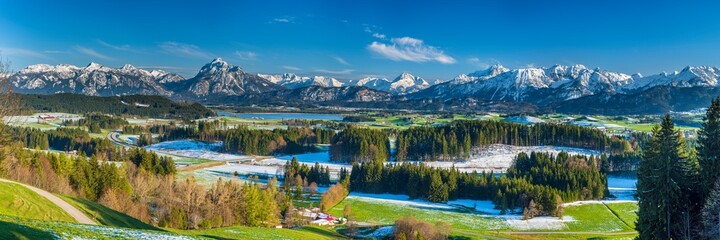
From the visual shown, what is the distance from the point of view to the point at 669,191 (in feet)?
140

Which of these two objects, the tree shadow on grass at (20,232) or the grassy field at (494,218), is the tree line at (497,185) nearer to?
the grassy field at (494,218)

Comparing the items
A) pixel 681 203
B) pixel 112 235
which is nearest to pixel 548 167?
pixel 681 203

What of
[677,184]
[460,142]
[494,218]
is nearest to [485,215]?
[494,218]

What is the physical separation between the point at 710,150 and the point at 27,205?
57258 millimetres

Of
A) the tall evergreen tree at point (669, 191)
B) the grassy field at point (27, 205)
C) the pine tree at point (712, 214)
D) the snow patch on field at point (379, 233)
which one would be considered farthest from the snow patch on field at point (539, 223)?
the grassy field at point (27, 205)

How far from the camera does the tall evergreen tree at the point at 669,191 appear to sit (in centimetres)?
4288

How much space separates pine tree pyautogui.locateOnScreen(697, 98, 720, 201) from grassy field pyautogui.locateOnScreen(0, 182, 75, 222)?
177ft

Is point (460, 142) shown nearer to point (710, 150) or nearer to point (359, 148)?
point (359, 148)

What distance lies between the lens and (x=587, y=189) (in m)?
113

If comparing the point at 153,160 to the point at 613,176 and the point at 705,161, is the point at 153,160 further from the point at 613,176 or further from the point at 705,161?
the point at 613,176

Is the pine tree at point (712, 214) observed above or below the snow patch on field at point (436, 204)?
above

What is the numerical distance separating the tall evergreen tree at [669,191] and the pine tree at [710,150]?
137 cm

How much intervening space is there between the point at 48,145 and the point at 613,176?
687ft

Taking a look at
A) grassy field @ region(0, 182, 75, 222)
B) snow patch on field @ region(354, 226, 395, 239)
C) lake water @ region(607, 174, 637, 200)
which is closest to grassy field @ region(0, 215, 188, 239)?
grassy field @ region(0, 182, 75, 222)
